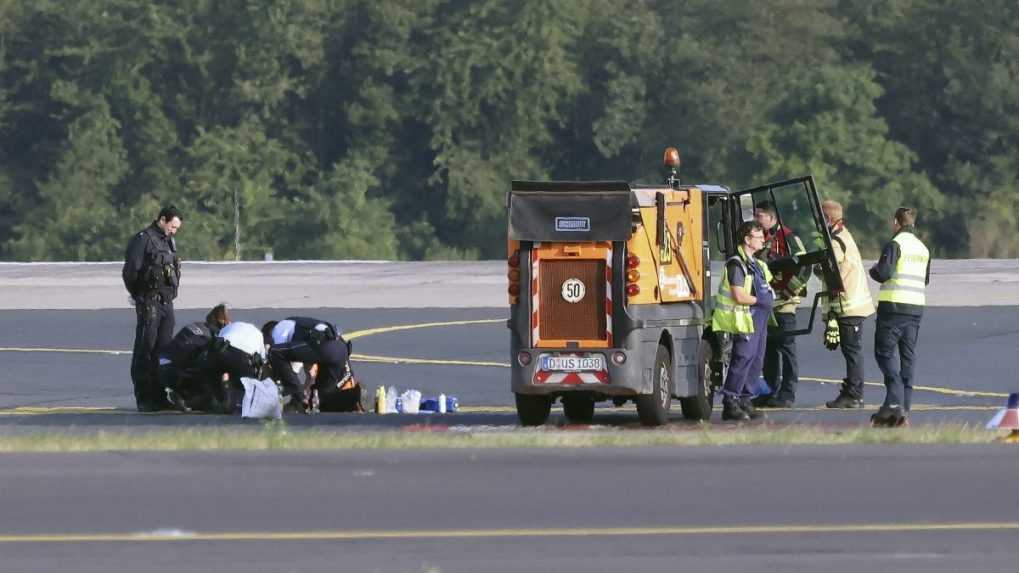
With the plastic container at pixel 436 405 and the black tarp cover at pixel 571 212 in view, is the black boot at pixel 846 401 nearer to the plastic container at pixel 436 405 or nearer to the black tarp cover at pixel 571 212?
the plastic container at pixel 436 405

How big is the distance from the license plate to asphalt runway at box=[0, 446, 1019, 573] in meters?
1.09

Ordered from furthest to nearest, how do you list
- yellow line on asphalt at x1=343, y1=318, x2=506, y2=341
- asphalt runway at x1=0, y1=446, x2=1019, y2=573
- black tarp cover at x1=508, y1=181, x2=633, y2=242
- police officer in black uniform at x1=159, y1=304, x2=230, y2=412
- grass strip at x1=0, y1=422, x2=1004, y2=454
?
yellow line on asphalt at x1=343, y1=318, x2=506, y2=341 < police officer in black uniform at x1=159, y1=304, x2=230, y2=412 < black tarp cover at x1=508, y1=181, x2=633, y2=242 < grass strip at x1=0, y1=422, x2=1004, y2=454 < asphalt runway at x1=0, y1=446, x2=1019, y2=573

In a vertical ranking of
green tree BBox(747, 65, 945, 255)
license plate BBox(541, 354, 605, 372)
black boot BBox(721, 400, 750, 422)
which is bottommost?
black boot BBox(721, 400, 750, 422)

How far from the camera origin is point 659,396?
1552cm

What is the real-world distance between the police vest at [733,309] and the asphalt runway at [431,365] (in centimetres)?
97

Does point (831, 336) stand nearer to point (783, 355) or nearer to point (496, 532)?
point (783, 355)

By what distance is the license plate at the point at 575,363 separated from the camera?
49.7ft

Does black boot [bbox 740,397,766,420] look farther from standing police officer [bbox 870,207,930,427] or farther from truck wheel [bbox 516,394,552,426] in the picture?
truck wheel [bbox 516,394,552,426]

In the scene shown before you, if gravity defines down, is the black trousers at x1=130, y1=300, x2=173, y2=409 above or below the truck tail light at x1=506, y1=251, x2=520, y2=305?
below

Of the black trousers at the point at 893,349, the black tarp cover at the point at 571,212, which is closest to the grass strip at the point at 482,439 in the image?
the black trousers at the point at 893,349

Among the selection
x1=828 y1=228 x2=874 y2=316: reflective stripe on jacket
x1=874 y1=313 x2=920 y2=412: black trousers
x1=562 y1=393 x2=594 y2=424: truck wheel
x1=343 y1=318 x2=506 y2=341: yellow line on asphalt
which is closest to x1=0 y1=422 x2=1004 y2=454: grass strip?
x1=874 y1=313 x2=920 y2=412: black trousers

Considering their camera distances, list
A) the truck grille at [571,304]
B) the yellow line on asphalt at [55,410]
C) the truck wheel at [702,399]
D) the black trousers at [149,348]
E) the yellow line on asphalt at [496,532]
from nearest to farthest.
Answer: the yellow line on asphalt at [496,532], the truck grille at [571,304], the truck wheel at [702,399], the black trousers at [149,348], the yellow line on asphalt at [55,410]

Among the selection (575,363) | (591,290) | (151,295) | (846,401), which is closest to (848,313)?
(846,401)

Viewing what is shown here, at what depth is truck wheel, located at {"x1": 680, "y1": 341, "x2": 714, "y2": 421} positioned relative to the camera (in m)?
16.3
